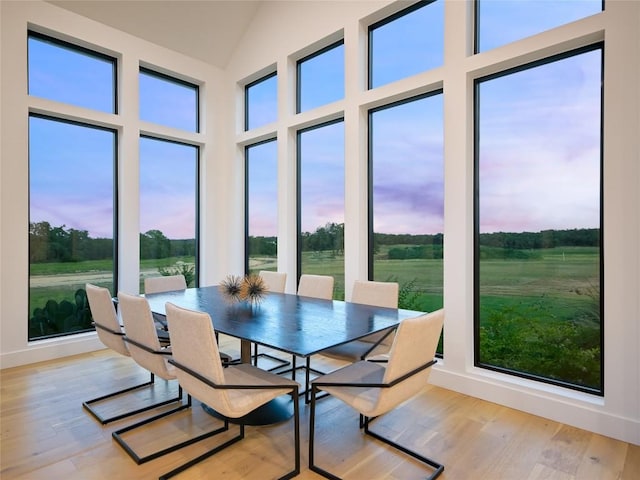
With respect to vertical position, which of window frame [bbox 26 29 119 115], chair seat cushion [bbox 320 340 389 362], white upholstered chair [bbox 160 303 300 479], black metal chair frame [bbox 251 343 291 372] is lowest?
black metal chair frame [bbox 251 343 291 372]

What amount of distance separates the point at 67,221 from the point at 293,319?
138 inches

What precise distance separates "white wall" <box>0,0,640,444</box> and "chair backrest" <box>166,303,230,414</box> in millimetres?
2234

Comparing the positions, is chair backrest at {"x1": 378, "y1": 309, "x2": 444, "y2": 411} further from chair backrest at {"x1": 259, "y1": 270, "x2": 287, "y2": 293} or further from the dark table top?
chair backrest at {"x1": 259, "y1": 270, "x2": 287, "y2": 293}

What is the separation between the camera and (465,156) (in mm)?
3246

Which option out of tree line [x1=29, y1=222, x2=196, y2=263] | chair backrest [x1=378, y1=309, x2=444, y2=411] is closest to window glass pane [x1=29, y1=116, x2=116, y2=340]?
tree line [x1=29, y1=222, x2=196, y2=263]

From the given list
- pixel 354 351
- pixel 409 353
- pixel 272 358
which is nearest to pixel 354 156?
Answer: pixel 354 351

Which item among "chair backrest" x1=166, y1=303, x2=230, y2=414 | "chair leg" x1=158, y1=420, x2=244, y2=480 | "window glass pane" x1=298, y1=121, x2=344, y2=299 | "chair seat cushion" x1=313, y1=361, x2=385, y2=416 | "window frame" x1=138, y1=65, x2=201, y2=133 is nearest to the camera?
"chair backrest" x1=166, y1=303, x2=230, y2=414

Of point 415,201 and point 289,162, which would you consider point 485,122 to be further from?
point 289,162

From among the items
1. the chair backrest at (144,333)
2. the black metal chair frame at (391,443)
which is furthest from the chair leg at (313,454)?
the chair backrest at (144,333)

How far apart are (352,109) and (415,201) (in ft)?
4.04

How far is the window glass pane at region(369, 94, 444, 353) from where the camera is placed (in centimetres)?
371

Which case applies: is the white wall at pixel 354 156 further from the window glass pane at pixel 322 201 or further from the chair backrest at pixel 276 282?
the chair backrest at pixel 276 282

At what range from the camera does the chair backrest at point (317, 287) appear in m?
3.58

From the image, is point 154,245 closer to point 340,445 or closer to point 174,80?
point 174,80
